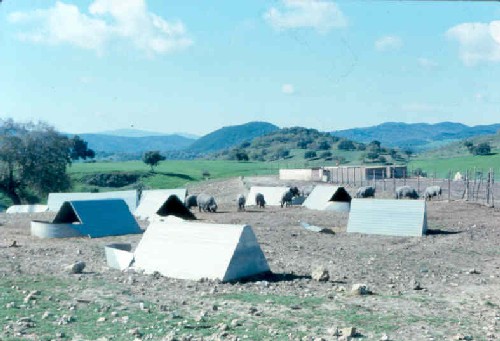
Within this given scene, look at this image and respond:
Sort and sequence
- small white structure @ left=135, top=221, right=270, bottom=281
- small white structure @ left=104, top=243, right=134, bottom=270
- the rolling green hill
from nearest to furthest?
small white structure @ left=135, top=221, right=270, bottom=281, small white structure @ left=104, top=243, right=134, bottom=270, the rolling green hill

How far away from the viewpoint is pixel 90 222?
24.1 meters

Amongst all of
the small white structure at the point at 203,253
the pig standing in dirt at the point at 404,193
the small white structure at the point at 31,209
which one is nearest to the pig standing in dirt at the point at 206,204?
the small white structure at the point at 31,209

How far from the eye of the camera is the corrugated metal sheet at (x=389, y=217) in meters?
24.4

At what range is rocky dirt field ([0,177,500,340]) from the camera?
32.1 ft

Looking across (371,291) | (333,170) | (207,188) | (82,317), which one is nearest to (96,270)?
(82,317)

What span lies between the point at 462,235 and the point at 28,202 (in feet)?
131

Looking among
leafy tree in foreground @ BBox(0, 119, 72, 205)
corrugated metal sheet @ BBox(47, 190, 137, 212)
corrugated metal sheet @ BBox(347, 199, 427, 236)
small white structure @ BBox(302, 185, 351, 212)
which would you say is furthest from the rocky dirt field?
leafy tree in foreground @ BBox(0, 119, 72, 205)

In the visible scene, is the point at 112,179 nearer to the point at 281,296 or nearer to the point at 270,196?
the point at 270,196

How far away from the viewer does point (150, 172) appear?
92312 millimetres

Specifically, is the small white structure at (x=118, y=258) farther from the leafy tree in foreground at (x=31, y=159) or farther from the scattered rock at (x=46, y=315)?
the leafy tree in foreground at (x=31, y=159)

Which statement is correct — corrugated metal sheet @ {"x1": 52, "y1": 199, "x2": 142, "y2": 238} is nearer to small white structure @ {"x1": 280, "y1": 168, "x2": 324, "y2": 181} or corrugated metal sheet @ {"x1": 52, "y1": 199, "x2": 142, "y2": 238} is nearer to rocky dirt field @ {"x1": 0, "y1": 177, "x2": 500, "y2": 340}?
rocky dirt field @ {"x1": 0, "y1": 177, "x2": 500, "y2": 340}

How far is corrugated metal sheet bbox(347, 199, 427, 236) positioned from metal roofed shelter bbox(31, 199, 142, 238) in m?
7.91

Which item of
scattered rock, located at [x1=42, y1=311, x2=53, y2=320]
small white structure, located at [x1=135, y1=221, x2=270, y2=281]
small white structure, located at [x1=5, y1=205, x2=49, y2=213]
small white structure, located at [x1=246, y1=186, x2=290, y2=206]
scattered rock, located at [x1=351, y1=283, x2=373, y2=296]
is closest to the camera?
scattered rock, located at [x1=42, y1=311, x2=53, y2=320]

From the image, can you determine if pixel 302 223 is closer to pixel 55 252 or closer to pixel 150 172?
pixel 55 252
